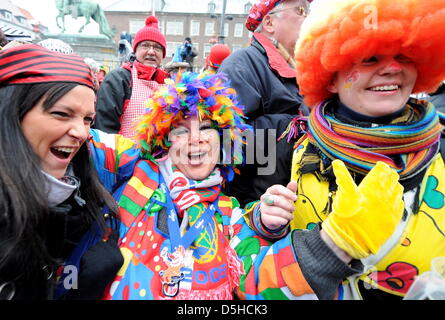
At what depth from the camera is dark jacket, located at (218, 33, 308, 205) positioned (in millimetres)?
1669

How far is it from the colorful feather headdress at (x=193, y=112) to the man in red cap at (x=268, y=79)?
13 centimetres

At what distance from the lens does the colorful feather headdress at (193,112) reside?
1.54 meters

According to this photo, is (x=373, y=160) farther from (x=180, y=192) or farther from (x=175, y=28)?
(x=175, y=28)

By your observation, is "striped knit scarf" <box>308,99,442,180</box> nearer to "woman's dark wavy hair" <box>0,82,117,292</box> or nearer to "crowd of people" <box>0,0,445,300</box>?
"crowd of people" <box>0,0,445,300</box>

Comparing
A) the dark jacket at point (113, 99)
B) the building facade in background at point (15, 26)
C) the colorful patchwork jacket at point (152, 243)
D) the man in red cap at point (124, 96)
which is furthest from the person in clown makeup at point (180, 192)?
the building facade in background at point (15, 26)

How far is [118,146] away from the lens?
1.55 meters

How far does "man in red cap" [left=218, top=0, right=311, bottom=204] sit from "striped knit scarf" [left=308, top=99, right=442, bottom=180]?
35cm

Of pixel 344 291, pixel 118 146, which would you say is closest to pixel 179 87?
pixel 118 146

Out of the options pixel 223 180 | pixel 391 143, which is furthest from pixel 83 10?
pixel 391 143

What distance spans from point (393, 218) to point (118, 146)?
1316mm

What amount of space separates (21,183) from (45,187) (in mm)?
78

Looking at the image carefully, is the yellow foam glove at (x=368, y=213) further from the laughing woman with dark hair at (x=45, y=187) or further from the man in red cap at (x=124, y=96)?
the man in red cap at (x=124, y=96)

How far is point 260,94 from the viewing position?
1820 millimetres
